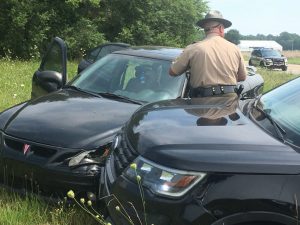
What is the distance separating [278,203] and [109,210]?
1.08 m

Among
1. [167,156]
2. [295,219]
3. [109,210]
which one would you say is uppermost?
[167,156]

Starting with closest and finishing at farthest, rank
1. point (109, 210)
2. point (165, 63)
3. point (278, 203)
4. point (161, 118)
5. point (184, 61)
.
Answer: point (278, 203) < point (109, 210) < point (161, 118) < point (184, 61) < point (165, 63)

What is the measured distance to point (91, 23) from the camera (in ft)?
73.0

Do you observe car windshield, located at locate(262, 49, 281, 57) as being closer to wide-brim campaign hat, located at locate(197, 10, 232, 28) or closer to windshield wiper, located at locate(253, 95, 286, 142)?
wide-brim campaign hat, located at locate(197, 10, 232, 28)

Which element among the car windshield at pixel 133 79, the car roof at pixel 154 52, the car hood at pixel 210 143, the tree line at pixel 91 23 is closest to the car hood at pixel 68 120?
the car windshield at pixel 133 79

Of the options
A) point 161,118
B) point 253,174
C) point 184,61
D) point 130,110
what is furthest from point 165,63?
point 253,174

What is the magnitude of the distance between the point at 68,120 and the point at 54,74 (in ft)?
4.48

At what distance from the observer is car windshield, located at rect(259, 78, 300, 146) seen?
118 inches

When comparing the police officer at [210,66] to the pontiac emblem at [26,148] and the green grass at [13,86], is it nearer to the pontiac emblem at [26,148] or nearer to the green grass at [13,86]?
the pontiac emblem at [26,148]

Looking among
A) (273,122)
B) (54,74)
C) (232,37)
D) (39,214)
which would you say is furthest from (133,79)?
(232,37)

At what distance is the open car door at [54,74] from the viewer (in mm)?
5766

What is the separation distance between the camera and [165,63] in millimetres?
5641

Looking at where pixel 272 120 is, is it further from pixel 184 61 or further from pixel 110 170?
pixel 184 61

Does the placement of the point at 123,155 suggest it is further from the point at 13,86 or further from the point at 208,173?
the point at 13,86
